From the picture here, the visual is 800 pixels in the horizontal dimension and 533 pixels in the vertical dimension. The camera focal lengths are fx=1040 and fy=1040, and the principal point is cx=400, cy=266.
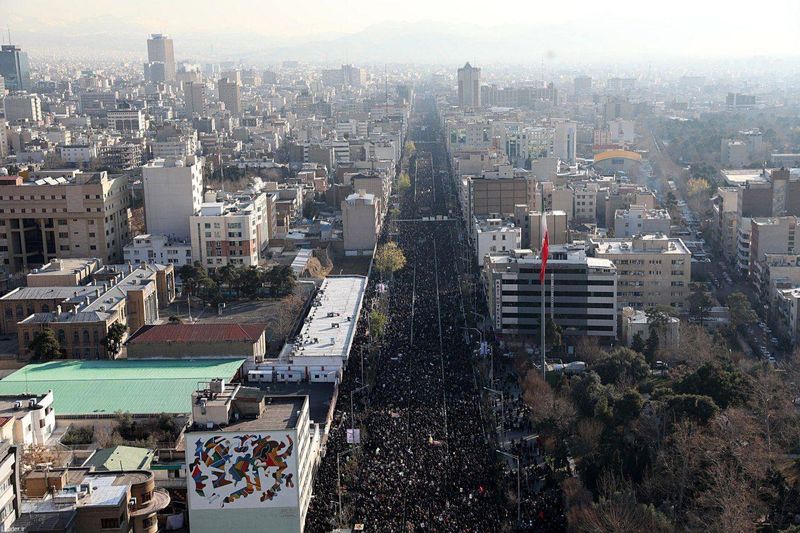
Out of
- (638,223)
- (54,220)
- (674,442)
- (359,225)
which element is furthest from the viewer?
(359,225)

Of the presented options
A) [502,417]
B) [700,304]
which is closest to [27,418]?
[502,417]

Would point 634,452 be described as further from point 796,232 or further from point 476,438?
point 796,232

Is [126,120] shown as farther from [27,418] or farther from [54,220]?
[27,418]

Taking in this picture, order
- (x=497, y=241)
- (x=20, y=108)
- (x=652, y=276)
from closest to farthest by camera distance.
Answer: (x=652, y=276)
(x=497, y=241)
(x=20, y=108)

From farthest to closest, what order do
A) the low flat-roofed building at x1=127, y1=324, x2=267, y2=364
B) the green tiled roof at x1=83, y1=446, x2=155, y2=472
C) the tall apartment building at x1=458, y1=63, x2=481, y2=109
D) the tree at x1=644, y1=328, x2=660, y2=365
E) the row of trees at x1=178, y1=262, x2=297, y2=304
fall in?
the tall apartment building at x1=458, y1=63, x2=481, y2=109 → the row of trees at x1=178, y1=262, x2=297, y2=304 → the tree at x1=644, y1=328, x2=660, y2=365 → the low flat-roofed building at x1=127, y1=324, x2=267, y2=364 → the green tiled roof at x1=83, y1=446, x2=155, y2=472

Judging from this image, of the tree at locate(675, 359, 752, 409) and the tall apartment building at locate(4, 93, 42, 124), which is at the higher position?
the tall apartment building at locate(4, 93, 42, 124)

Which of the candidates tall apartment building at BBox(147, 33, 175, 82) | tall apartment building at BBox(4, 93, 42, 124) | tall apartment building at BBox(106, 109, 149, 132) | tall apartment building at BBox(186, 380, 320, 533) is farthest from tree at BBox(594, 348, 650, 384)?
tall apartment building at BBox(147, 33, 175, 82)

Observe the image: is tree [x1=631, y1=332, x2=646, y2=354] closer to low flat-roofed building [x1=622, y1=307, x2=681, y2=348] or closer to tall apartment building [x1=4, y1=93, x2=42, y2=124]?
low flat-roofed building [x1=622, y1=307, x2=681, y2=348]
